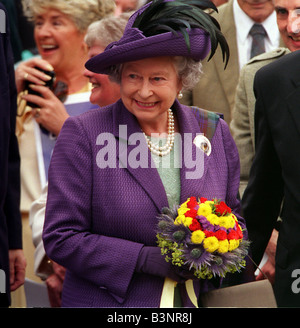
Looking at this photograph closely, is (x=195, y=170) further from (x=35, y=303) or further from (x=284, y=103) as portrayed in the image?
(x=35, y=303)

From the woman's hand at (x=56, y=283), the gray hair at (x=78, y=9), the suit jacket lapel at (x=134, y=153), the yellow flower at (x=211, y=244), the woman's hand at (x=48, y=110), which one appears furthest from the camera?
the gray hair at (x=78, y=9)

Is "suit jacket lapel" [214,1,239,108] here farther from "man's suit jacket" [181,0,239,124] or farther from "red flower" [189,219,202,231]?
"red flower" [189,219,202,231]

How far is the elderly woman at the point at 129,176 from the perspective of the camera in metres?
3.12

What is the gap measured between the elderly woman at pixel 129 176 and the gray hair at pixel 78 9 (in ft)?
6.04

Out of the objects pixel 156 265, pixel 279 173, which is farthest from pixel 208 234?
pixel 279 173

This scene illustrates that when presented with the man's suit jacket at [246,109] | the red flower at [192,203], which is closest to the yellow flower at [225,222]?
the red flower at [192,203]

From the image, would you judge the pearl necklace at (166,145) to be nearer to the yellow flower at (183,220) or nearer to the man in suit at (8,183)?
the yellow flower at (183,220)

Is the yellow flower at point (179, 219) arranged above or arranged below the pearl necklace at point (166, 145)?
below

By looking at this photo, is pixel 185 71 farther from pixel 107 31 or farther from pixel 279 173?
pixel 107 31

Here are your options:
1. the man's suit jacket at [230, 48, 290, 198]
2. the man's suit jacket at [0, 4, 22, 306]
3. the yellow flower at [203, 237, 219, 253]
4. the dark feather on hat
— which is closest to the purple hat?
→ the dark feather on hat

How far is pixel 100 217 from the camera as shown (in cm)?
317

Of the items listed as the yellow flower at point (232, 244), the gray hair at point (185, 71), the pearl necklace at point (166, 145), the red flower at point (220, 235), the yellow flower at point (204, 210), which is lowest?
the yellow flower at point (232, 244)

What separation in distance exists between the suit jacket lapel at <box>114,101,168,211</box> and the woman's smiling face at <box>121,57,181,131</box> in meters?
0.05

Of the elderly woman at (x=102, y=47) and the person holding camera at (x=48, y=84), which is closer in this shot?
the elderly woman at (x=102, y=47)
